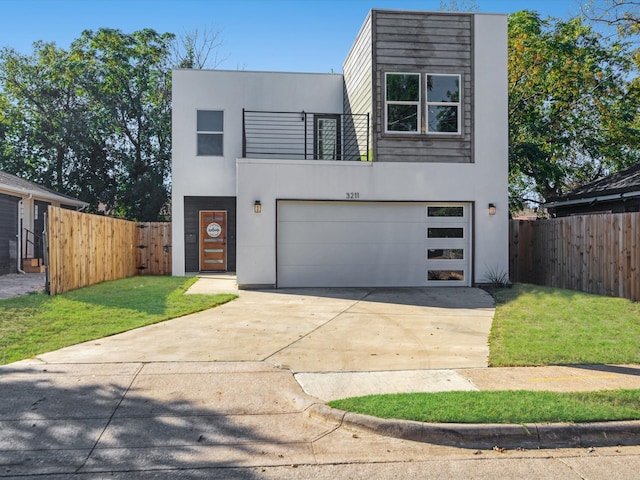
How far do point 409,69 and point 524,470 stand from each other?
11260mm

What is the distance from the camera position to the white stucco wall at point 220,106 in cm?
1691

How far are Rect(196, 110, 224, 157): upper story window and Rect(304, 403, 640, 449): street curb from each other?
1401 cm

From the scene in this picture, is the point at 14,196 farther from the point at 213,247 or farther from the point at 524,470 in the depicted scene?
the point at 524,470

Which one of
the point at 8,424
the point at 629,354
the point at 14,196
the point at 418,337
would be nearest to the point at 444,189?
the point at 418,337

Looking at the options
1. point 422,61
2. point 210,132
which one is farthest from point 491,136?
point 210,132

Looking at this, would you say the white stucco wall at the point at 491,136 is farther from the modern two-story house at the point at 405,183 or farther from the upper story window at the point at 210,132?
the upper story window at the point at 210,132

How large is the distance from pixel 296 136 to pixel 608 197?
9286mm

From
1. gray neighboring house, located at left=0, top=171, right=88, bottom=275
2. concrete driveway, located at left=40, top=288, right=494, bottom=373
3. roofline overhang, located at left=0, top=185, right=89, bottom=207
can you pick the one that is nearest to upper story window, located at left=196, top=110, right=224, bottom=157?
roofline overhang, located at left=0, top=185, right=89, bottom=207

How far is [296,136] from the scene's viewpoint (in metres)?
16.9

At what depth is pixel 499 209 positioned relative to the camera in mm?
13516

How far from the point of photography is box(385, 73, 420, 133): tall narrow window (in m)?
13.3

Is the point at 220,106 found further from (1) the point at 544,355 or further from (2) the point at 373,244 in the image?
(1) the point at 544,355

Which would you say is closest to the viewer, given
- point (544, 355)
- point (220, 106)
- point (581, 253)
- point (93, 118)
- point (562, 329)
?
point (544, 355)

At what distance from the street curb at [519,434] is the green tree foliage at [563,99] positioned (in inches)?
661
